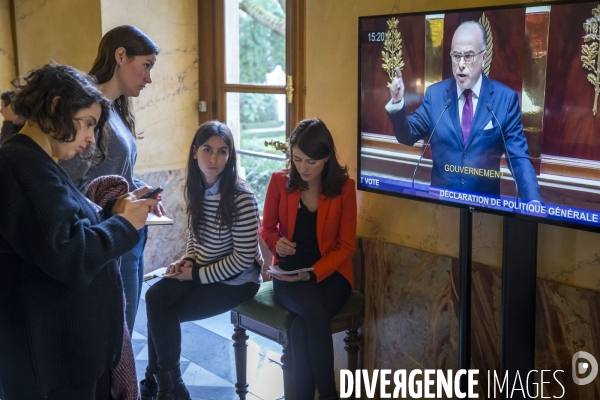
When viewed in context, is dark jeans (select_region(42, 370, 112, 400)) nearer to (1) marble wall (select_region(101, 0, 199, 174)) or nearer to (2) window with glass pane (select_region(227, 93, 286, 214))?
(2) window with glass pane (select_region(227, 93, 286, 214))

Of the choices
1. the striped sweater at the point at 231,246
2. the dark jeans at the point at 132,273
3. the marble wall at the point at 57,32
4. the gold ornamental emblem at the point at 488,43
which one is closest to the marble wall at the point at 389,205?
the gold ornamental emblem at the point at 488,43

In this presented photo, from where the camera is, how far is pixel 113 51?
2.58m

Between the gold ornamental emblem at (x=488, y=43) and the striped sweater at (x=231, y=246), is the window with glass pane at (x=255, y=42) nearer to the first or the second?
the striped sweater at (x=231, y=246)

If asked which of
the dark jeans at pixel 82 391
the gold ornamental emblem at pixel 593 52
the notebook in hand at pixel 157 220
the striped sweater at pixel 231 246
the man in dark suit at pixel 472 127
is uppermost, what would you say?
the gold ornamental emblem at pixel 593 52

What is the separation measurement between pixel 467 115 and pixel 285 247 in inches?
34.6

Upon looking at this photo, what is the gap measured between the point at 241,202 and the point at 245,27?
5.38ft

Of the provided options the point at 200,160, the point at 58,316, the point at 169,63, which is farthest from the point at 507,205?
the point at 169,63

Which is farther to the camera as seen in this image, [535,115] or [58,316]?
[535,115]

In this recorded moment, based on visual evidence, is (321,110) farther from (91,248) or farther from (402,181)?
(91,248)

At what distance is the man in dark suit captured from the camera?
85.6 inches

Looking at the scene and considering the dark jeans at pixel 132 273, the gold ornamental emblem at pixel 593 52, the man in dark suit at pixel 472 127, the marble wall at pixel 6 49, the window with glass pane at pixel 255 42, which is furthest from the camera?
the marble wall at pixel 6 49

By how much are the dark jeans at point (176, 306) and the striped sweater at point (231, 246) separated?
A: 1.6 inches

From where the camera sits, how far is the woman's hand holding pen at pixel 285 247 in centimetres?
273

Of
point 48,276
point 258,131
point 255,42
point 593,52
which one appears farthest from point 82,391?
point 255,42
